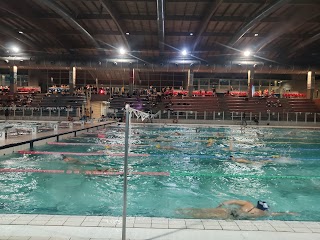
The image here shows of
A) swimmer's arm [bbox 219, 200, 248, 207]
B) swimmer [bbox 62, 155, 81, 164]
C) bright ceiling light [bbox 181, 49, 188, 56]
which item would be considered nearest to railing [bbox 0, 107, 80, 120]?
bright ceiling light [bbox 181, 49, 188, 56]

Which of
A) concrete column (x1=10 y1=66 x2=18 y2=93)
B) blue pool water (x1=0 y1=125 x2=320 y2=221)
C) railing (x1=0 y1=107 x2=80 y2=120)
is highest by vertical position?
concrete column (x1=10 y1=66 x2=18 y2=93)

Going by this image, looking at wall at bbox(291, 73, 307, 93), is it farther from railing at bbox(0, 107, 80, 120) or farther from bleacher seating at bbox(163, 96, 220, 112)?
railing at bbox(0, 107, 80, 120)

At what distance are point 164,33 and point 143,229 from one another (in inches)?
888

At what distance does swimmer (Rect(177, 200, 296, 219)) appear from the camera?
4195 millimetres

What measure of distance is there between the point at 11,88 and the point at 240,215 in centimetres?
3468

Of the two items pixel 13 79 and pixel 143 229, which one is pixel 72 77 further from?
pixel 143 229

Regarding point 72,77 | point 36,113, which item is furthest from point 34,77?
point 36,113

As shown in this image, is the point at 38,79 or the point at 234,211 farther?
the point at 38,79

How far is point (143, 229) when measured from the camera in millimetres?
3068

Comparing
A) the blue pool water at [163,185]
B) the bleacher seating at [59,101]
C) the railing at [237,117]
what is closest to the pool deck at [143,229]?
the blue pool water at [163,185]

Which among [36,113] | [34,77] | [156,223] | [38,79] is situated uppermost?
[34,77]

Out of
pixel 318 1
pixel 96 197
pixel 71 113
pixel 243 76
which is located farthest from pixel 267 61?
pixel 96 197

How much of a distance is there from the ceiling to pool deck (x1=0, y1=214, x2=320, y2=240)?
14613mm

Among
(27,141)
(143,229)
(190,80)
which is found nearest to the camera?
(143,229)
